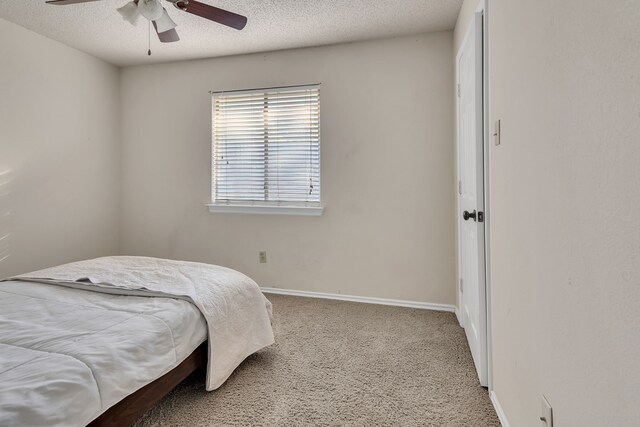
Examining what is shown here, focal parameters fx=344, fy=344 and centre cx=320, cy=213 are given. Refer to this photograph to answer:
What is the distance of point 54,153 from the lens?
10.7 feet

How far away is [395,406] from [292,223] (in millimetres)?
2071

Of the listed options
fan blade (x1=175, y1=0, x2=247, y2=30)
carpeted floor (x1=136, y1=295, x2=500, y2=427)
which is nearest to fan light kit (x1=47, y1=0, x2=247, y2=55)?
fan blade (x1=175, y1=0, x2=247, y2=30)

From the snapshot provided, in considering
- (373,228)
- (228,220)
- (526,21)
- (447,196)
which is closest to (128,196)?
(228,220)

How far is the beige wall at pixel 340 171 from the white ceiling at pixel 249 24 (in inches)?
7.5

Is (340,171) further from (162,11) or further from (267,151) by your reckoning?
(162,11)

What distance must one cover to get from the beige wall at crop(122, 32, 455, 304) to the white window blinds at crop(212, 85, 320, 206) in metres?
0.11

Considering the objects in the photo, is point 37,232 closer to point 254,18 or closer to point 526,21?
point 254,18

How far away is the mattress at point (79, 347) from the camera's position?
103 cm

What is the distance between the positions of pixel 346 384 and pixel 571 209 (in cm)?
146

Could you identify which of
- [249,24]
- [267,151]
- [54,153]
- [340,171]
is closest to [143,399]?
[340,171]

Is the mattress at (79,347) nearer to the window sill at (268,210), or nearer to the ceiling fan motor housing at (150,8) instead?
the ceiling fan motor housing at (150,8)

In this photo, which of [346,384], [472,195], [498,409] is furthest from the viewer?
[472,195]

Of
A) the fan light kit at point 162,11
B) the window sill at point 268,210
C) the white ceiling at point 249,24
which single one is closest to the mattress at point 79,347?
the fan light kit at point 162,11

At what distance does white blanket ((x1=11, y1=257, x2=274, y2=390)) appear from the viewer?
5.88 ft
